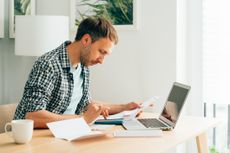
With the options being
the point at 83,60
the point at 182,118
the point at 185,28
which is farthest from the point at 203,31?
the point at 83,60

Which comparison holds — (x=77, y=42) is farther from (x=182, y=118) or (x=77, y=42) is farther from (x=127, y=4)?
(x=127, y=4)

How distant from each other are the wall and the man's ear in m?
0.92

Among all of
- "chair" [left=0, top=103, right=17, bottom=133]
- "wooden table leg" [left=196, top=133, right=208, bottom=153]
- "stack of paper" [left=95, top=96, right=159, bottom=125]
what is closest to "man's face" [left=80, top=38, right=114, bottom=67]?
"stack of paper" [left=95, top=96, right=159, bottom=125]

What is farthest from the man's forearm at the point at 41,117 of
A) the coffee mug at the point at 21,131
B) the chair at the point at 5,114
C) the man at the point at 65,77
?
the chair at the point at 5,114

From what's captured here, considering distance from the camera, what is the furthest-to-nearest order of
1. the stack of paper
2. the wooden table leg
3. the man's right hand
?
the wooden table leg < the stack of paper < the man's right hand

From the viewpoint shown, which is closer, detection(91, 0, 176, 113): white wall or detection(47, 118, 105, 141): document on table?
detection(47, 118, 105, 141): document on table

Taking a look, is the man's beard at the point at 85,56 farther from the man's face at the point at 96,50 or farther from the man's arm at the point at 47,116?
the man's arm at the point at 47,116

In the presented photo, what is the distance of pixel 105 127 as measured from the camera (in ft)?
7.00

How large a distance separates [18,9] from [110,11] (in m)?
0.78

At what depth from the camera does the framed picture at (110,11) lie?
123 inches

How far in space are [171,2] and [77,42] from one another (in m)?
0.98

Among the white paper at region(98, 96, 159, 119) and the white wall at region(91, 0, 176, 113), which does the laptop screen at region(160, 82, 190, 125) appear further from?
the white wall at region(91, 0, 176, 113)

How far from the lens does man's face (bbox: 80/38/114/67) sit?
2236mm

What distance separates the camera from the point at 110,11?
3.20 meters
